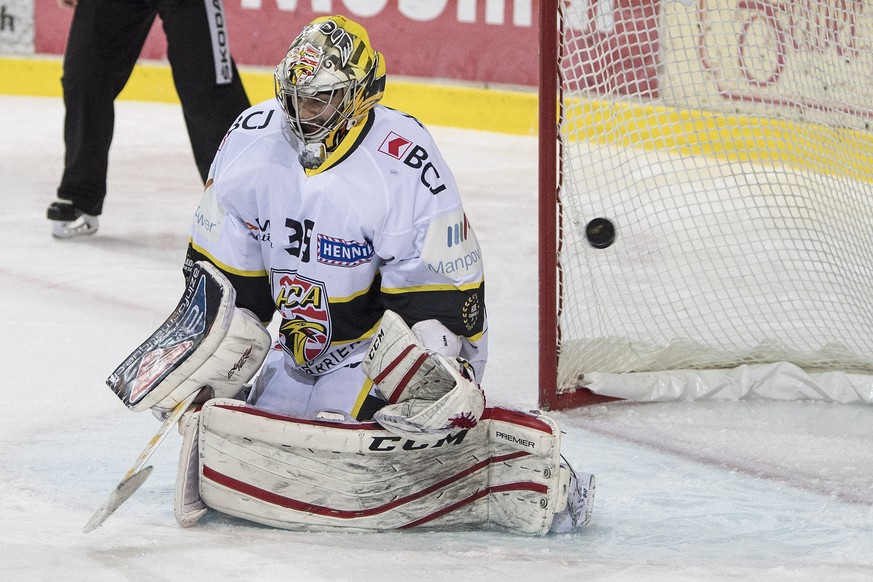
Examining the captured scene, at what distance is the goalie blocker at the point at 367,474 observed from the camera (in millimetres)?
2117

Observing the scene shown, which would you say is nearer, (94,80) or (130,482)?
(130,482)

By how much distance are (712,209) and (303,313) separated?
1.29 meters

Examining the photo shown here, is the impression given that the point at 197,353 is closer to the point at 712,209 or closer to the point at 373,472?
the point at 373,472

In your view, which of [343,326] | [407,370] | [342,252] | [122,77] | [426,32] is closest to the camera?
[407,370]

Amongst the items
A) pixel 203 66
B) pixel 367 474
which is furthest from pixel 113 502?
pixel 203 66

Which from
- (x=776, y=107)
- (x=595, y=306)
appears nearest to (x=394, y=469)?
(x=595, y=306)

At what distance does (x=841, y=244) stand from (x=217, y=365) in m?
1.68

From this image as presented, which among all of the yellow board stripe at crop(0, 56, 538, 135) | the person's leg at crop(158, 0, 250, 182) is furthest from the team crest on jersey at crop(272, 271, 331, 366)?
the yellow board stripe at crop(0, 56, 538, 135)

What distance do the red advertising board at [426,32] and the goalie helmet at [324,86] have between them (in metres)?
4.51

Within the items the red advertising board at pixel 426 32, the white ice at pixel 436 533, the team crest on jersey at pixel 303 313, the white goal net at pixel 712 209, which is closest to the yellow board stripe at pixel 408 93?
the red advertising board at pixel 426 32

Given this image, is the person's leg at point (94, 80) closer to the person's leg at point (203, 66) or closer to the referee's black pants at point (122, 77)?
the referee's black pants at point (122, 77)

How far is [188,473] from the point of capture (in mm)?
2125

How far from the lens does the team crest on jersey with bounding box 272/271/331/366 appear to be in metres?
2.24

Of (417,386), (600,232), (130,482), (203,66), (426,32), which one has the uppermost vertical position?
(426,32)
